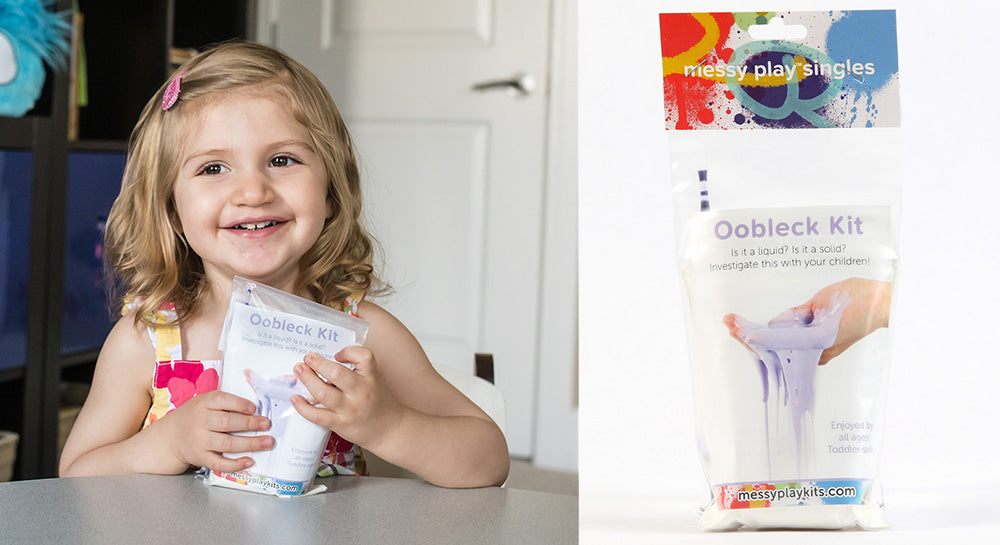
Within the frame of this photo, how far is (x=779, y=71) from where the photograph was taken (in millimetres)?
374

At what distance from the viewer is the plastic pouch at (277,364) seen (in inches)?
21.0

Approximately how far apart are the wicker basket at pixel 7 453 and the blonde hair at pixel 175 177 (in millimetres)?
893

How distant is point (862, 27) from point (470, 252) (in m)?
2.30

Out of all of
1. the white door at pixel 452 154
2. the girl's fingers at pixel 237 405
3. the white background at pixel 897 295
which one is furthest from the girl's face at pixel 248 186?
the white door at pixel 452 154

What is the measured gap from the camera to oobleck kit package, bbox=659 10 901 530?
358mm

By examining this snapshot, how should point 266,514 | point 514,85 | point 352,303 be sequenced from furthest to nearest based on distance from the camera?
point 514,85, point 352,303, point 266,514

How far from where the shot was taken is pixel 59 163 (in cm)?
187

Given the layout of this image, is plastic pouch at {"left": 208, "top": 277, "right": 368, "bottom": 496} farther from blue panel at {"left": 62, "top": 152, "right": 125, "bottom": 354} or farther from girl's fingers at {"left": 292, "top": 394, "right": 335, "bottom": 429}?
blue panel at {"left": 62, "top": 152, "right": 125, "bottom": 354}

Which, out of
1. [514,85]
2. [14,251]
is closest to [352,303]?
[14,251]

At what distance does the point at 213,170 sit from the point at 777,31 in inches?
24.2

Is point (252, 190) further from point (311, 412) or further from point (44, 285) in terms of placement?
point (44, 285)

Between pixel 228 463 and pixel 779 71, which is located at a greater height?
pixel 779 71

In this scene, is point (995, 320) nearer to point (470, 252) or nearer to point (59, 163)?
point (59, 163)

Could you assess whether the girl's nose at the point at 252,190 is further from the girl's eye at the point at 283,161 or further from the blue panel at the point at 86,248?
the blue panel at the point at 86,248
